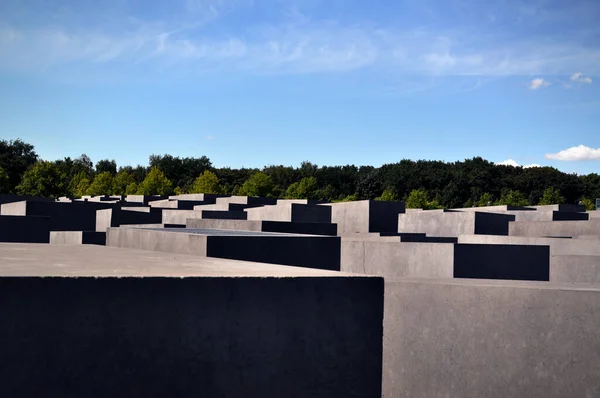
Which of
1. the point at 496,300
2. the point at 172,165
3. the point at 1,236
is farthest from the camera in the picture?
the point at 172,165

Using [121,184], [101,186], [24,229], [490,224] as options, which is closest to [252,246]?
[24,229]

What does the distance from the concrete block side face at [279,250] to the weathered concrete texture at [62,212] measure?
42.5 feet

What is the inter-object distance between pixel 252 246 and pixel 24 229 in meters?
7.56

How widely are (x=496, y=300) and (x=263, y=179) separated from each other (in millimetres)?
62173

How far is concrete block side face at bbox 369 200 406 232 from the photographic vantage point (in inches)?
744

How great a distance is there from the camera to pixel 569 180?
8288 cm

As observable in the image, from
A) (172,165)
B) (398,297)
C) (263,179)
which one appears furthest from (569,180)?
(398,297)

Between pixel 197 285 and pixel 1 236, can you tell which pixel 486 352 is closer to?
pixel 197 285

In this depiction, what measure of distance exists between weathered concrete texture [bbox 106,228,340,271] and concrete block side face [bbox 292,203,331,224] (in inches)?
408

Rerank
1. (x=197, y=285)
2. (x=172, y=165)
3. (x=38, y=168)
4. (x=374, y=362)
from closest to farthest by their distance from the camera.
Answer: (x=197, y=285) < (x=374, y=362) < (x=38, y=168) < (x=172, y=165)

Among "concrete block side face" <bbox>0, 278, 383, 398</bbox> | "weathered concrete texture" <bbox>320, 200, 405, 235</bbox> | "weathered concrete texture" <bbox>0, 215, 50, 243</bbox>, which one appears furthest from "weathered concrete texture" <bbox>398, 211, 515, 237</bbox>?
"concrete block side face" <bbox>0, 278, 383, 398</bbox>

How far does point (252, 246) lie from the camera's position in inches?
303

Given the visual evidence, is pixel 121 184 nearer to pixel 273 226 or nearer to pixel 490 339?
pixel 273 226

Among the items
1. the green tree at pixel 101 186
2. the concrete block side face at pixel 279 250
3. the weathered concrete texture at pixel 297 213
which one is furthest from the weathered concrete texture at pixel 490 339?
the green tree at pixel 101 186
